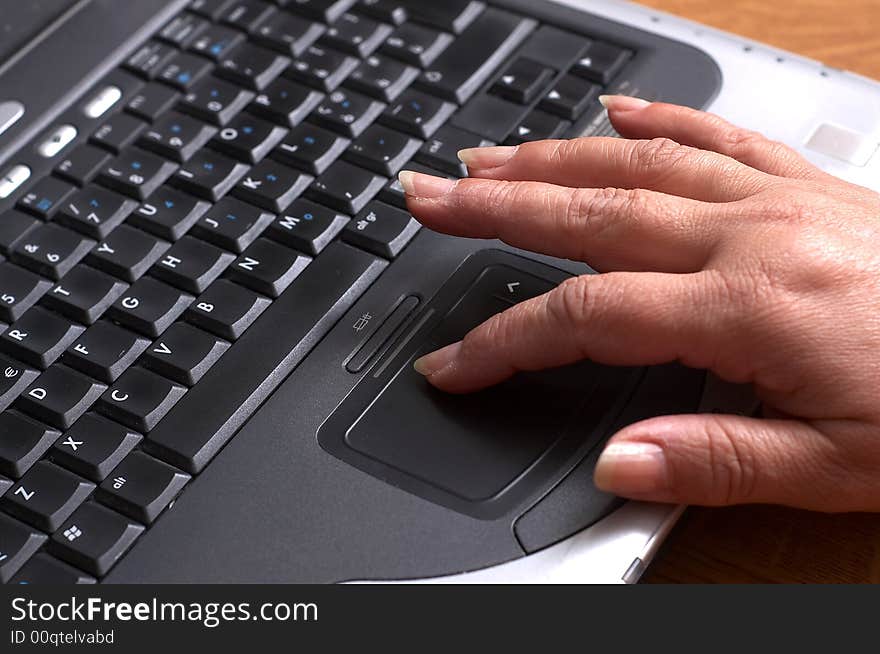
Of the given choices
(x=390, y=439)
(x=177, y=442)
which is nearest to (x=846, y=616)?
(x=390, y=439)

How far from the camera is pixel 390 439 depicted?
0.60m

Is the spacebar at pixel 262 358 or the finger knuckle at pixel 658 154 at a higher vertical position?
the finger knuckle at pixel 658 154

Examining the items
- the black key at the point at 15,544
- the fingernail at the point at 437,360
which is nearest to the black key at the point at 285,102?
the fingernail at the point at 437,360

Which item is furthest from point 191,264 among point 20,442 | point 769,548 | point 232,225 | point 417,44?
point 769,548

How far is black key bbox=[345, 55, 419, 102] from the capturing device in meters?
0.76

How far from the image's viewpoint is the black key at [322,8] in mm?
800

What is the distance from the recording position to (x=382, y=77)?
76 cm

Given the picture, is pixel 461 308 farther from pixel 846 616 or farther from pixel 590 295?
pixel 846 616

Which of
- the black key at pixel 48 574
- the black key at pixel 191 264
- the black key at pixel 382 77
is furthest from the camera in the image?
the black key at pixel 382 77

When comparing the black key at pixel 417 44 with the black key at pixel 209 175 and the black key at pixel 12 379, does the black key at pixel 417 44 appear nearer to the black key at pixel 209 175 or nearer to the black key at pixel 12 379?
the black key at pixel 209 175

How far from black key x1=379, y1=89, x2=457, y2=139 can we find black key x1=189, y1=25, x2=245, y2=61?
13 cm

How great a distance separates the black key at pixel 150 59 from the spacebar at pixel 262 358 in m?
0.20

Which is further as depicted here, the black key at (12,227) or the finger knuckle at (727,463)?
the black key at (12,227)

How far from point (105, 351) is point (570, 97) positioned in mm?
353
